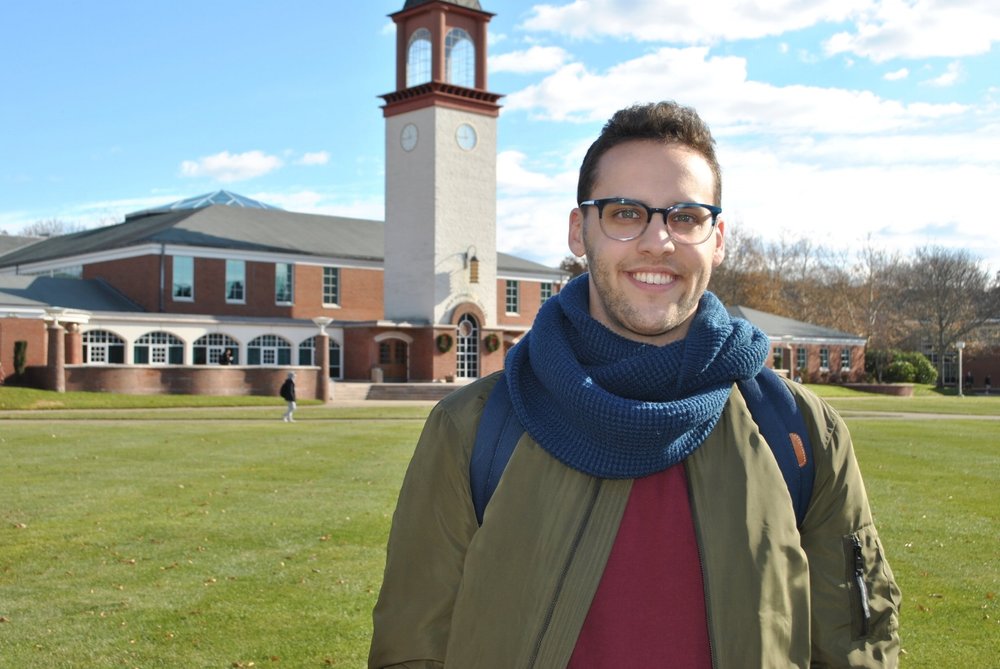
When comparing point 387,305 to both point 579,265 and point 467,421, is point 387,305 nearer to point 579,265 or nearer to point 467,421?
point 579,265

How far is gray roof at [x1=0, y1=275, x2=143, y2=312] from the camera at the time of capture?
4578 cm

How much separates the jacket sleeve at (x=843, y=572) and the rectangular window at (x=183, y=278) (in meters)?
51.9

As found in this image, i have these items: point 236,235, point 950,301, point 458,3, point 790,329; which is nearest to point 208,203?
point 236,235

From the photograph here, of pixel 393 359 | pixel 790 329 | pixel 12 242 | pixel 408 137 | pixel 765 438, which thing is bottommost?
pixel 393 359

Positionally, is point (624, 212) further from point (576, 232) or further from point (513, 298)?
point (513, 298)

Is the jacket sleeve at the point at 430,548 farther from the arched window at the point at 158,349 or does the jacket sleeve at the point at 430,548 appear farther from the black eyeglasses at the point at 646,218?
the arched window at the point at 158,349

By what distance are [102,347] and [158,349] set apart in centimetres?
252

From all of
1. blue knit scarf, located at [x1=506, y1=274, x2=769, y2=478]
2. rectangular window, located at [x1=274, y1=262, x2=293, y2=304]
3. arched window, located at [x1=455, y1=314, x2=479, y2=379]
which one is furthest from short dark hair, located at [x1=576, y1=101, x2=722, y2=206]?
rectangular window, located at [x1=274, y1=262, x2=293, y2=304]

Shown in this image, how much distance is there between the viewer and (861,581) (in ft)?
9.10

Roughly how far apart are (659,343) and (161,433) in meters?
22.0

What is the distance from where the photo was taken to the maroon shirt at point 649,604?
8.54ft

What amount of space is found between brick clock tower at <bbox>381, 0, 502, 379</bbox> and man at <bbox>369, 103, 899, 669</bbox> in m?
47.7

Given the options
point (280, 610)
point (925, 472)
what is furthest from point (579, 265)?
point (280, 610)

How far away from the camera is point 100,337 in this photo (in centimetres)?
4659
